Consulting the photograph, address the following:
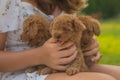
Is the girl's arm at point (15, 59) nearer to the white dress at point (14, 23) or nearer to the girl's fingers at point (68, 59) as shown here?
the white dress at point (14, 23)

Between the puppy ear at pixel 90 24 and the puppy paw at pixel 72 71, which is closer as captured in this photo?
the puppy paw at pixel 72 71

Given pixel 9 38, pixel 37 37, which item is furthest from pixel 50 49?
pixel 9 38

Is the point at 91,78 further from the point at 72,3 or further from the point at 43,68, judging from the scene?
the point at 72,3

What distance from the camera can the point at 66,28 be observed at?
9.25 feet

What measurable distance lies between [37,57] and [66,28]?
0.33m

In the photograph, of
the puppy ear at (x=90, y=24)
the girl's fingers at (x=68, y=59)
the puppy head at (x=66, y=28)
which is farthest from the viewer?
the puppy ear at (x=90, y=24)

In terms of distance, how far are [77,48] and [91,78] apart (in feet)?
0.74

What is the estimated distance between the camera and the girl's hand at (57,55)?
2955mm

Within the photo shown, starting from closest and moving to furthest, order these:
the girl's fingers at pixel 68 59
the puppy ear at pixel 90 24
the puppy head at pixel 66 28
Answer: the puppy head at pixel 66 28, the girl's fingers at pixel 68 59, the puppy ear at pixel 90 24

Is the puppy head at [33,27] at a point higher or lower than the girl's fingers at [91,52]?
higher

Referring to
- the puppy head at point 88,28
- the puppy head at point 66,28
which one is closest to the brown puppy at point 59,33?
the puppy head at point 66,28

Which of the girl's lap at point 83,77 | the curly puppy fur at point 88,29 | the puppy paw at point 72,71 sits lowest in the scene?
the girl's lap at point 83,77

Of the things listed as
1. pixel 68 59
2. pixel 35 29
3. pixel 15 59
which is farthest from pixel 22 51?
pixel 68 59

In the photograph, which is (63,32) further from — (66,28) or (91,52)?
(91,52)
